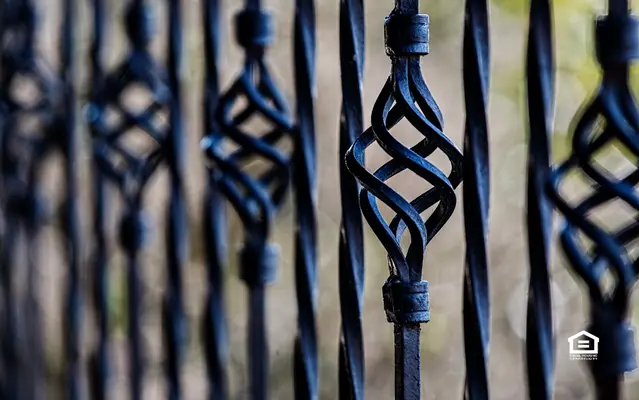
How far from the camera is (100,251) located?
4.23ft

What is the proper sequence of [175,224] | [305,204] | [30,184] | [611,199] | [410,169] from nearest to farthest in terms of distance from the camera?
1. [611,199]
2. [410,169]
3. [305,204]
4. [175,224]
5. [30,184]

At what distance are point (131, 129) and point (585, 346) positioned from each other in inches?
29.4

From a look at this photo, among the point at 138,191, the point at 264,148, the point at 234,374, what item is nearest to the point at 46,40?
the point at 234,374

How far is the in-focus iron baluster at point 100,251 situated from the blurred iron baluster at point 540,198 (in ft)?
2.65

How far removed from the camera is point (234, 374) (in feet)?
9.23

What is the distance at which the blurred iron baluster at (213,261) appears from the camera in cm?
98

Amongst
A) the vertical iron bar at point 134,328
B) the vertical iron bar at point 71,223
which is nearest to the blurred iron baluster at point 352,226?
the vertical iron bar at point 134,328

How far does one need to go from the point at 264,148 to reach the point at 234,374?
2026mm

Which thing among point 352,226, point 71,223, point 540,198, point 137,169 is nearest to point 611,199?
point 540,198

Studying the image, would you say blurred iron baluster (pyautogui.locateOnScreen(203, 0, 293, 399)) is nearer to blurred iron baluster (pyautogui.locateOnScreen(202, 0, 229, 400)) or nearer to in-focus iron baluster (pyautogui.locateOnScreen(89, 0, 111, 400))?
blurred iron baluster (pyautogui.locateOnScreen(202, 0, 229, 400))

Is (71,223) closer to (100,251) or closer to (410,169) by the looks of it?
(100,251)

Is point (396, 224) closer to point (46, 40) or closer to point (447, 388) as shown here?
point (447, 388)

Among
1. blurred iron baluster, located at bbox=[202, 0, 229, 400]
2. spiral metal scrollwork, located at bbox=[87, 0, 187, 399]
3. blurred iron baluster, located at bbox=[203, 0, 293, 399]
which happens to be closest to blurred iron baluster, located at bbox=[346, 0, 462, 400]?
blurred iron baluster, located at bbox=[203, 0, 293, 399]

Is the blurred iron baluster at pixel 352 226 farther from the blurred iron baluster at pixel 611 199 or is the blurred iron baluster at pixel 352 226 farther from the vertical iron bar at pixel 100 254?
the vertical iron bar at pixel 100 254
